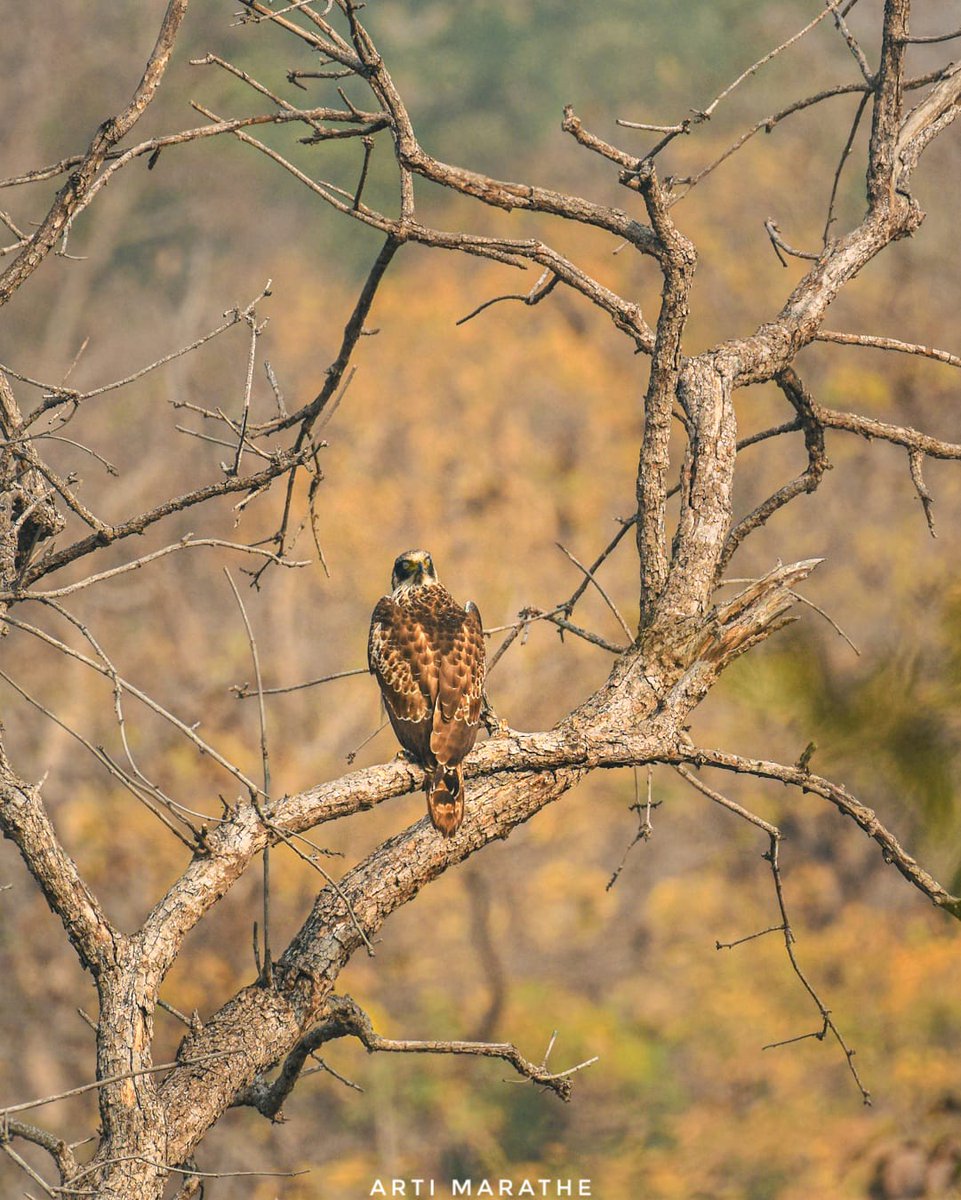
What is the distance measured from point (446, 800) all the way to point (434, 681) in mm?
608

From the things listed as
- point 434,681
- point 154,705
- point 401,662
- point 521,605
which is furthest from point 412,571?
point 521,605

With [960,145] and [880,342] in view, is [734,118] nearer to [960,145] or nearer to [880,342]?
[960,145]

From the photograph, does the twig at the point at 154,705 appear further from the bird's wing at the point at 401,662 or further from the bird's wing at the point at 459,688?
the bird's wing at the point at 401,662

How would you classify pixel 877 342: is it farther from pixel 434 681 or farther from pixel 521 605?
pixel 521 605

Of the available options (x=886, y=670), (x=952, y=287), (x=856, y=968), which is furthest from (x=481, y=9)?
(x=856, y=968)

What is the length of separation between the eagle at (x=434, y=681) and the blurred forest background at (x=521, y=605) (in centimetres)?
440

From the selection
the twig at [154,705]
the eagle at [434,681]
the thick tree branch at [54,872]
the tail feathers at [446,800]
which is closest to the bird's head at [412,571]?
Answer: the eagle at [434,681]

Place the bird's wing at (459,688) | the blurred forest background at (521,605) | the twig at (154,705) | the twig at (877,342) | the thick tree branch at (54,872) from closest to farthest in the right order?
the twig at (154,705) < the thick tree branch at (54,872) < the bird's wing at (459,688) < the twig at (877,342) < the blurred forest background at (521,605)

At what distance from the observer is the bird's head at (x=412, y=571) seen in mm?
4391

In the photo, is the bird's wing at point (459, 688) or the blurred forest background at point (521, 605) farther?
the blurred forest background at point (521, 605)

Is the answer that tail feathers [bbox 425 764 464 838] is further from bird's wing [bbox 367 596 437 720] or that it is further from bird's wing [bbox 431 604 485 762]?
bird's wing [bbox 367 596 437 720]

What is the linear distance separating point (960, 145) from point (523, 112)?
450 centimetres

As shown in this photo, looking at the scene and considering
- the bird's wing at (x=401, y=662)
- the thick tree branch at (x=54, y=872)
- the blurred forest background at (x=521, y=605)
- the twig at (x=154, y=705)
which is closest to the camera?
the twig at (x=154, y=705)

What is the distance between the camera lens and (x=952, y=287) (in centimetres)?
1329
